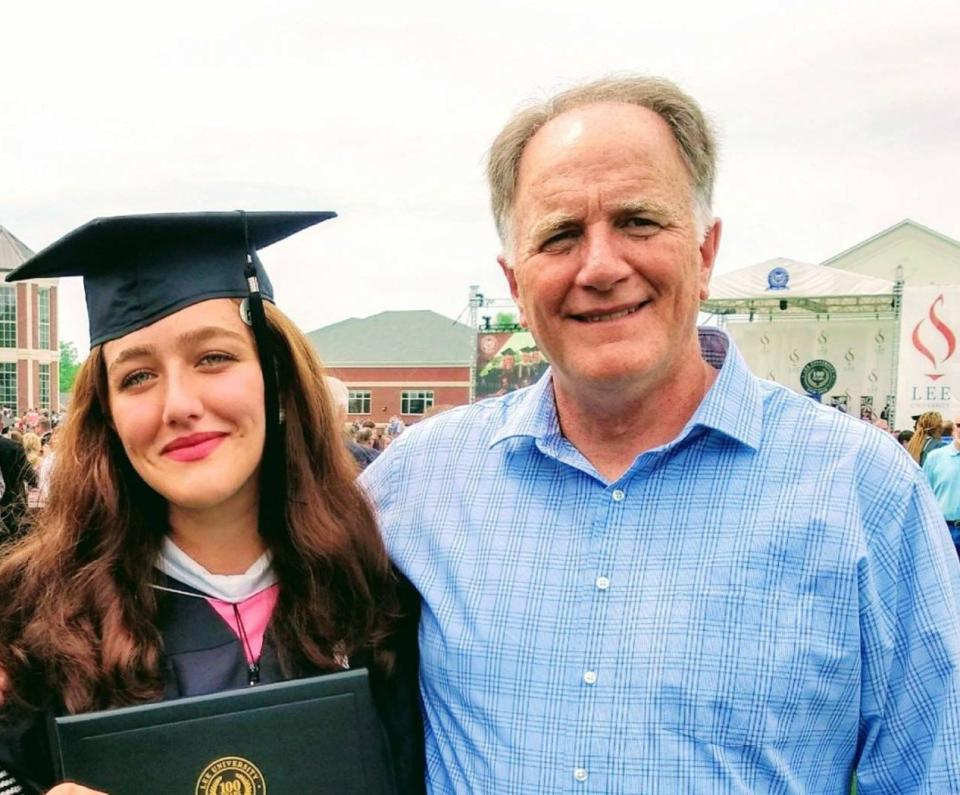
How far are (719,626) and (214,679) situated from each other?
36.6 inches

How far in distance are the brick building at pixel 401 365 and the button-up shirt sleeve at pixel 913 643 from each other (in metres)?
40.8

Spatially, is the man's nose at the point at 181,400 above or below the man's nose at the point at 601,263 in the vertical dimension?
below

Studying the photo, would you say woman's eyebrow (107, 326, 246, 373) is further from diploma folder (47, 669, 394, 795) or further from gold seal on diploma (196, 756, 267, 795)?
gold seal on diploma (196, 756, 267, 795)

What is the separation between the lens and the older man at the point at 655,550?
1.54 m

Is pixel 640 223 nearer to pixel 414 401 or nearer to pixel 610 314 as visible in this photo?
pixel 610 314

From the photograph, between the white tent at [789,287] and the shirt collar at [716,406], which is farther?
the white tent at [789,287]

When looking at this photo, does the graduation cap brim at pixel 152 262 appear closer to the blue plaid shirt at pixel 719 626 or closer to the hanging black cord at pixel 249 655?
the hanging black cord at pixel 249 655

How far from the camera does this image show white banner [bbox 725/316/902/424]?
21.2m

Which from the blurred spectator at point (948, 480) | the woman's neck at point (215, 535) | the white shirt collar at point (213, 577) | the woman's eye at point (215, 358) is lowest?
the blurred spectator at point (948, 480)

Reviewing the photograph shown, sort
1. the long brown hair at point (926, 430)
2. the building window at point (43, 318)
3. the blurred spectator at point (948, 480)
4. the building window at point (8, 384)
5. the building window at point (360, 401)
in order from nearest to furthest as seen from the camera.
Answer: the blurred spectator at point (948, 480), the long brown hair at point (926, 430), the building window at point (8, 384), the building window at point (43, 318), the building window at point (360, 401)

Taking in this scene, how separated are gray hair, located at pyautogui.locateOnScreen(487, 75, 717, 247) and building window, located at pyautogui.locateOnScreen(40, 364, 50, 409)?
1829 inches

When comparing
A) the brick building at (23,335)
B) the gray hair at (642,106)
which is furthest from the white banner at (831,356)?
the brick building at (23,335)

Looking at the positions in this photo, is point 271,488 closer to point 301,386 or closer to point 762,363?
point 301,386

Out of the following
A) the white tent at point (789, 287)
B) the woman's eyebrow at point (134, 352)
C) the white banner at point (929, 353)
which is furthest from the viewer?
the white tent at point (789, 287)
